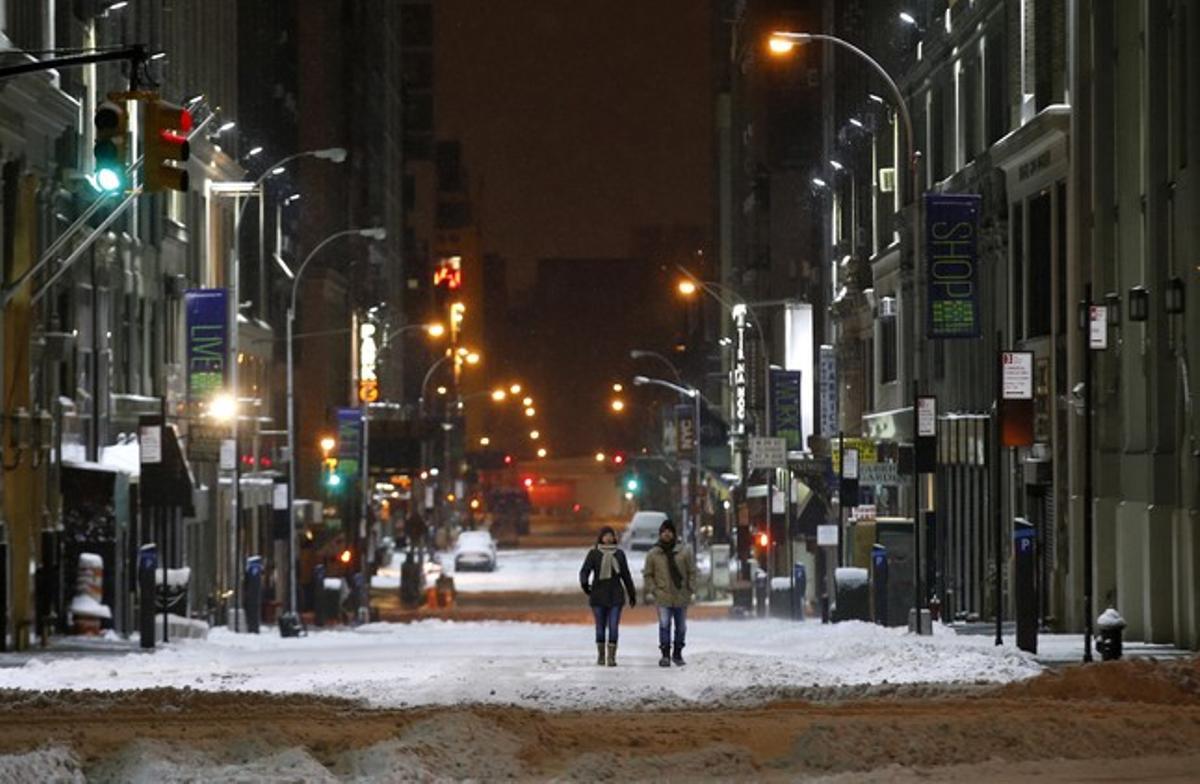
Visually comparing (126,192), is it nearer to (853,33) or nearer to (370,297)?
(853,33)

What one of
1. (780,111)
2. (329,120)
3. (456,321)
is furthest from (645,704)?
(456,321)

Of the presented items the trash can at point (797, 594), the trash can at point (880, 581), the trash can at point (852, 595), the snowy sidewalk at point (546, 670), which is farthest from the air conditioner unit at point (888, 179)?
the snowy sidewalk at point (546, 670)

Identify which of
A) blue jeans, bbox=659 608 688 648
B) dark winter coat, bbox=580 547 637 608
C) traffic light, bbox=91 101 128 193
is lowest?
blue jeans, bbox=659 608 688 648

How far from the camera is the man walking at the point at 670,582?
3077 centimetres

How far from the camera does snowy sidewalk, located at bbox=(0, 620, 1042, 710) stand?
2431 centimetres

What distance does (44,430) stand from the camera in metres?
41.9

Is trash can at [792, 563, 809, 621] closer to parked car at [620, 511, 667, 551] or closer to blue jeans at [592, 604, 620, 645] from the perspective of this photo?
blue jeans at [592, 604, 620, 645]

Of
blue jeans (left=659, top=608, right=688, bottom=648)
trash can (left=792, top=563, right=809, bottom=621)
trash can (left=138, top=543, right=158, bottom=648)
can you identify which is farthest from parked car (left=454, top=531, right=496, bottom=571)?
blue jeans (left=659, top=608, right=688, bottom=648)

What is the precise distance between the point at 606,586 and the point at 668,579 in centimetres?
79

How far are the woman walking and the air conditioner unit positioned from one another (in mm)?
32794

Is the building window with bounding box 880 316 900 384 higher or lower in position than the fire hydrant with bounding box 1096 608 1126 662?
higher

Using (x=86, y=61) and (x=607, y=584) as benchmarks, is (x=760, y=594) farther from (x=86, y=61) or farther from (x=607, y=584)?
(x=86, y=61)

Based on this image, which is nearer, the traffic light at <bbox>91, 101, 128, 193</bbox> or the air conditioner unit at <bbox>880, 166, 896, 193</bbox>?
the traffic light at <bbox>91, 101, 128, 193</bbox>

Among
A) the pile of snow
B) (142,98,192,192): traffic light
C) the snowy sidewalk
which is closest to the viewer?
the snowy sidewalk
